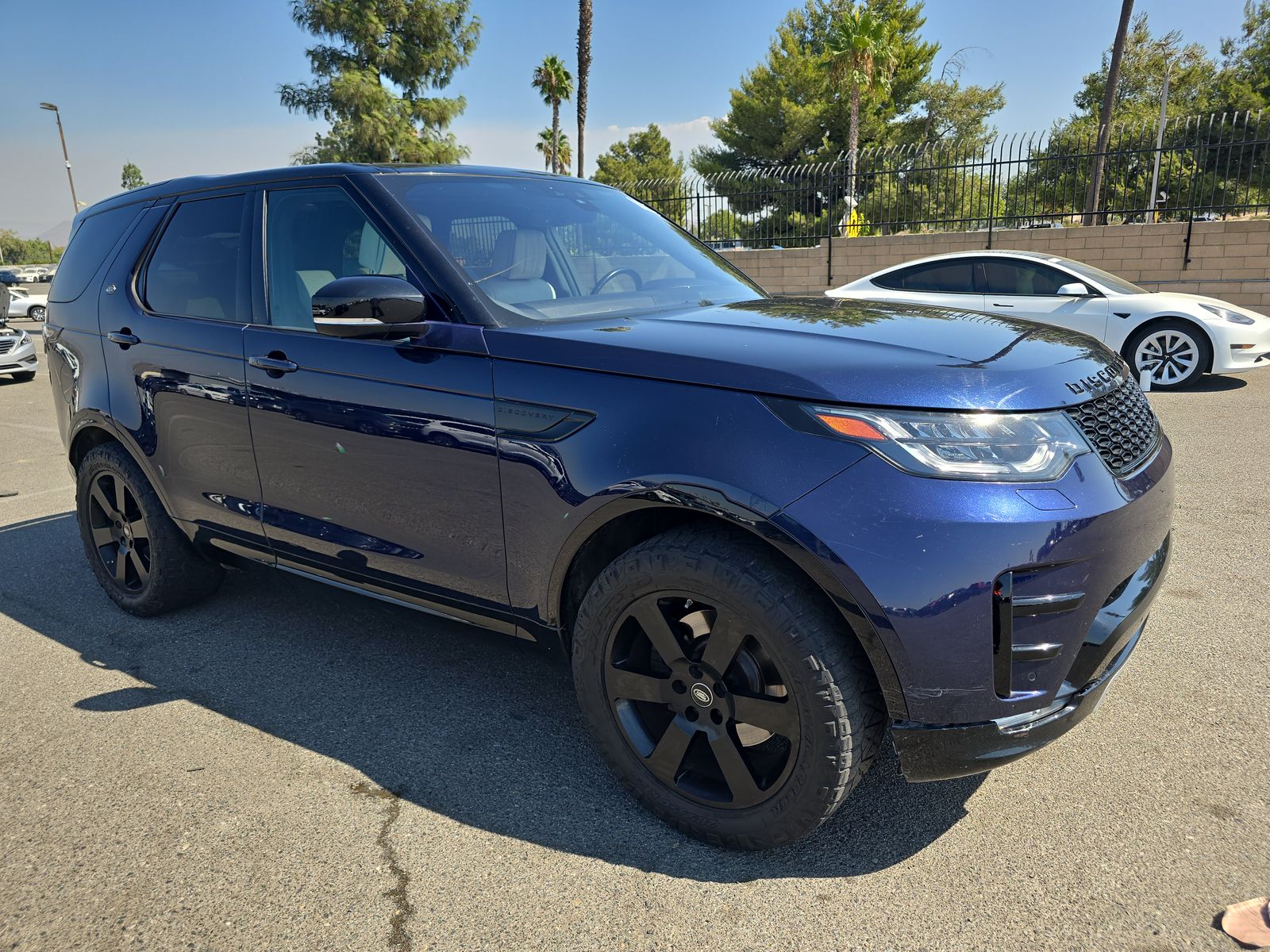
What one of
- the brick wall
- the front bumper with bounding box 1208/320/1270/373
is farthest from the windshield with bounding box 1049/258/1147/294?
the brick wall

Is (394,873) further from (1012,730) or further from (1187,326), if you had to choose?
(1187,326)

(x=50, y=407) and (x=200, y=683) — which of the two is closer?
(x=200, y=683)

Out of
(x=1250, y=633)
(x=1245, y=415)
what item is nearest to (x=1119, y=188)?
(x=1245, y=415)

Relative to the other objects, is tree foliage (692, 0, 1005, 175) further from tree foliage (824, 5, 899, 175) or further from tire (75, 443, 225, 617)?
tire (75, 443, 225, 617)

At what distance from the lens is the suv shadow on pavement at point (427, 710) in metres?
2.37

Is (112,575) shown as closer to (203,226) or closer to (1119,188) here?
(203,226)

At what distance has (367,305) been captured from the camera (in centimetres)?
255

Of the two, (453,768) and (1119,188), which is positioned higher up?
(1119,188)

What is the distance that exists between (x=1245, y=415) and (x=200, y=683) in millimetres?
8579

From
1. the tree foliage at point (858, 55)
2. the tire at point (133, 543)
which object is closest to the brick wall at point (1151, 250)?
the tire at point (133, 543)

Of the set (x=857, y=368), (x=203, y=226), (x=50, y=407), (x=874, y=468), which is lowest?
(x=50, y=407)

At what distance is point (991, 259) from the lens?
9656mm

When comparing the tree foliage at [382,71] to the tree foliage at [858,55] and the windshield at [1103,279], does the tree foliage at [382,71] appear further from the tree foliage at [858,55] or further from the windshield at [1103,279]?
the windshield at [1103,279]

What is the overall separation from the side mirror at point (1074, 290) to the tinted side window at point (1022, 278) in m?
0.04
